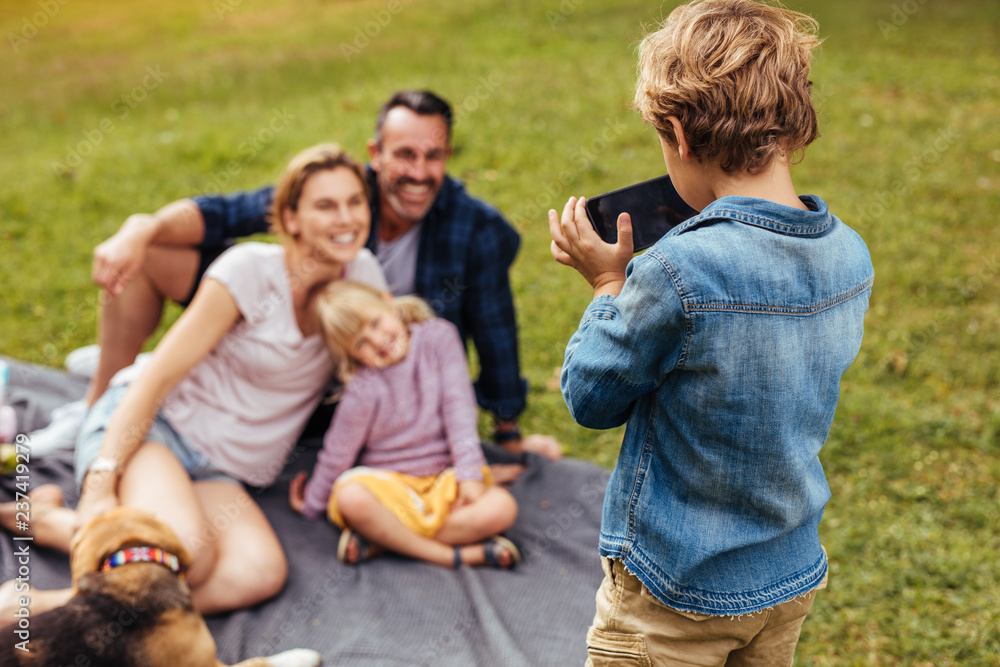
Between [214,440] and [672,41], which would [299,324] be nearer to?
[214,440]

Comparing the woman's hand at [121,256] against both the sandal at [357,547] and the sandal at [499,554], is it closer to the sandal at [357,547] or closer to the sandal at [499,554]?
the sandal at [357,547]

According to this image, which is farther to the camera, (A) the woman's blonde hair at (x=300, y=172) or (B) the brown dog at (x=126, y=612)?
(A) the woman's blonde hair at (x=300, y=172)

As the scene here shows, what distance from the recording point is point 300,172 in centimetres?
303

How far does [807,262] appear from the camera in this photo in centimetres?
143

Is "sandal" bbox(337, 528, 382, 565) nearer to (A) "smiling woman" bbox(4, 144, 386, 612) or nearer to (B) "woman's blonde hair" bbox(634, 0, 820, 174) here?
(A) "smiling woman" bbox(4, 144, 386, 612)

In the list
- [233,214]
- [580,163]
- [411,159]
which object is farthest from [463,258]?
[580,163]

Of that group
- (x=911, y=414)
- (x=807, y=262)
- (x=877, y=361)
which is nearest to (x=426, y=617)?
(x=807, y=262)

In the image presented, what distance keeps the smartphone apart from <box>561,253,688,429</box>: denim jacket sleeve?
0.20 metres

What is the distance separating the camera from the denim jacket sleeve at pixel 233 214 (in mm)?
3418

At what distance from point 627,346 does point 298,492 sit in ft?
7.32

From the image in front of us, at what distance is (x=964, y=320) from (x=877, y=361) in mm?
756

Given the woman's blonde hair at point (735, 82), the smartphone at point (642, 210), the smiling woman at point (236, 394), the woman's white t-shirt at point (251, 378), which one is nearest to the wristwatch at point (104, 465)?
the smiling woman at point (236, 394)

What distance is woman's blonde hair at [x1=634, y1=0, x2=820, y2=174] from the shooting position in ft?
4.49

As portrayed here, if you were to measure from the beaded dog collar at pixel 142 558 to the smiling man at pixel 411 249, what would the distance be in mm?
1279
